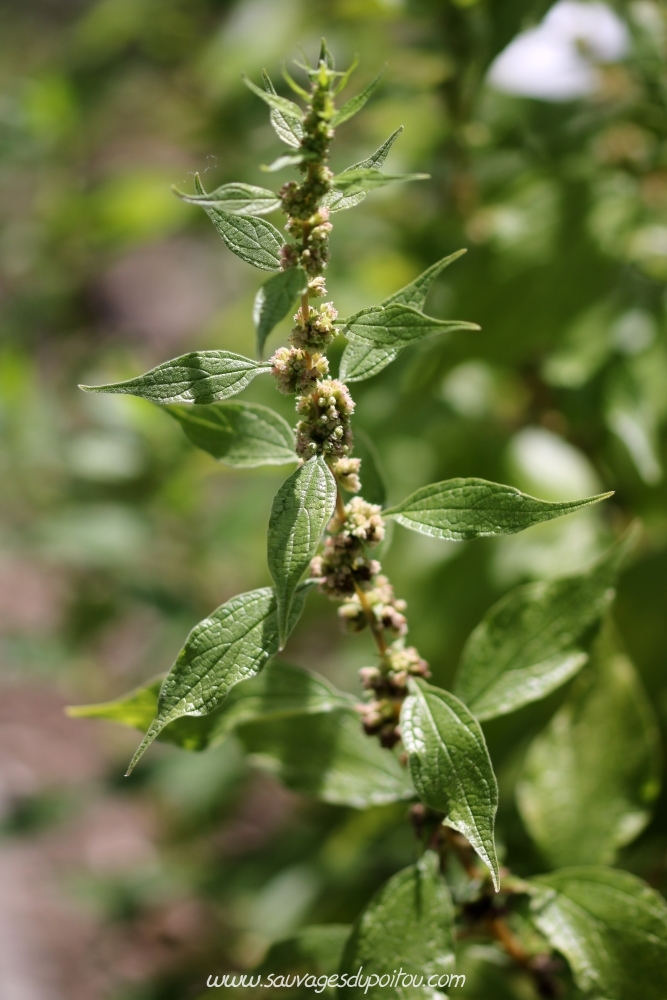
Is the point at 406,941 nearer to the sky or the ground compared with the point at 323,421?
nearer to the ground

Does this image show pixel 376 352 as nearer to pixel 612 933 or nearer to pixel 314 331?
pixel 314 331

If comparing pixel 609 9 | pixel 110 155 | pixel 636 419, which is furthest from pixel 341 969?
pixel 110 155

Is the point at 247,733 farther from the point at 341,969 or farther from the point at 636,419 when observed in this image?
the point at 636,419

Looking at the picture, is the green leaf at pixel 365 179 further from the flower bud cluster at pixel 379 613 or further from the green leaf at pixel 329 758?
the green leaf at pixel 329 758

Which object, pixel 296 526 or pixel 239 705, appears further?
pixel 239 705

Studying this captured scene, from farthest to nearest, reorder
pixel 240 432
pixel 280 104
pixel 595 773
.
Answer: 1. pixel 595 773
2. pixel 240 432
3. pixel 280 104

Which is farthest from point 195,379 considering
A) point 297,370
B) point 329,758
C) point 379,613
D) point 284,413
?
point 284,413

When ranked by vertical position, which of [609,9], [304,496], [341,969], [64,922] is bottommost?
[64,922]

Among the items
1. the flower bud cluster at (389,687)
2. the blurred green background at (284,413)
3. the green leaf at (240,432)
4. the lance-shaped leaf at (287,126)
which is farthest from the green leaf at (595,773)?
the lance-shaped leaf at (287,126)
